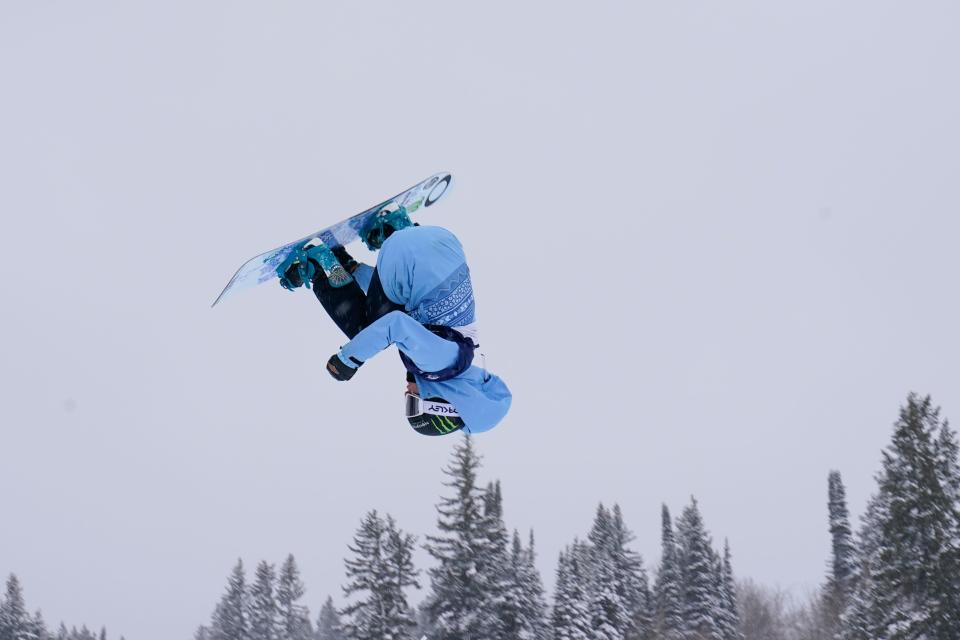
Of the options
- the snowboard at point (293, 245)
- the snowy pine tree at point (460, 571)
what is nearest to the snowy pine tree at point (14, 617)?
the snowy pine tree at point (460, 571)

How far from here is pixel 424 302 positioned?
25.8 feet

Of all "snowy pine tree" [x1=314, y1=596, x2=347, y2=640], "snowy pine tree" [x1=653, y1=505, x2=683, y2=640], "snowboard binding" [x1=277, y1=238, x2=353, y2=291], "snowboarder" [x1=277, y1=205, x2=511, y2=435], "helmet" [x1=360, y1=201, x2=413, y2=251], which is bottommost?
"snowboarder" [x1=277, y1=205, x2=511, y2=435]

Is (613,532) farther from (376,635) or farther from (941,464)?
(941,464)

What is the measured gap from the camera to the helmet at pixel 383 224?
848 centimetres

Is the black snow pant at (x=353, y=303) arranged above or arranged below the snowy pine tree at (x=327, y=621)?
below

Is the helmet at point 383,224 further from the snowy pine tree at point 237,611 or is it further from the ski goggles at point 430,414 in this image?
the snowy pine tree at point 237,611

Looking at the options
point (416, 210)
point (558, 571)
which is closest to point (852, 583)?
point (558, 571)

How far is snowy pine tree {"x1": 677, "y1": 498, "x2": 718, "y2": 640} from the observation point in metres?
46.5

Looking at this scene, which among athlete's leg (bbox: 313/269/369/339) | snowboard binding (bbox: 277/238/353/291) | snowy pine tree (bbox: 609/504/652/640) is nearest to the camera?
athlete's leg (bbox: 313/269/369/339)

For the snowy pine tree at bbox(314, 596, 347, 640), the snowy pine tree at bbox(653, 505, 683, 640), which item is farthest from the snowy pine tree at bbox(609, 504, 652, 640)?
the snowy pine tree at bbox(314, 596, 347, 640)

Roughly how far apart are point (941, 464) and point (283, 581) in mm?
52104

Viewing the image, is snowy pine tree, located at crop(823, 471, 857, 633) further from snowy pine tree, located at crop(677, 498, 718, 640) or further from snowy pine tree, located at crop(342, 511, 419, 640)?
snowy pine tree, located at crop(342, 511, 419, 640)

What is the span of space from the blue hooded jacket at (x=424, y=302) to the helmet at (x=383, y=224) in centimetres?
69

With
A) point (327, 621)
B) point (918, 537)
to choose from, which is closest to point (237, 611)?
point (918, 537)
